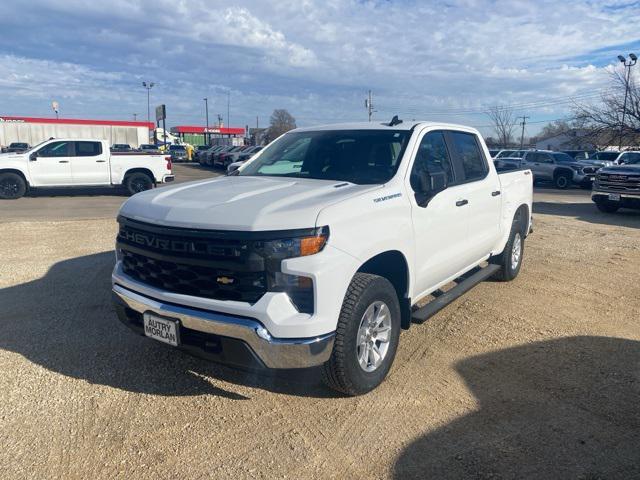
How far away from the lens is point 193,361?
4102 mm

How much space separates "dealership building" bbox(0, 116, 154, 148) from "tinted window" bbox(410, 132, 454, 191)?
4261 cm

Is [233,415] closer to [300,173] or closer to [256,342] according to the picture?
[256,342]

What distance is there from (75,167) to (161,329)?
47.8ft

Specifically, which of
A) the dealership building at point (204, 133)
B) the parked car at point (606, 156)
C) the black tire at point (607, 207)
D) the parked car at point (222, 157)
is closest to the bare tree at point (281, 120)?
the dealership building at point (204, 133)

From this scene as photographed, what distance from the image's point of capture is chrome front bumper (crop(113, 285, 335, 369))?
9.71 feet

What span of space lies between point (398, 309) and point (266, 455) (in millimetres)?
1386

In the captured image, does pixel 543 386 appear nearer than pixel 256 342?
No

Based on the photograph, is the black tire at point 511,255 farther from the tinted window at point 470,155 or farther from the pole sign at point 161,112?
the pole sign at point 161,112

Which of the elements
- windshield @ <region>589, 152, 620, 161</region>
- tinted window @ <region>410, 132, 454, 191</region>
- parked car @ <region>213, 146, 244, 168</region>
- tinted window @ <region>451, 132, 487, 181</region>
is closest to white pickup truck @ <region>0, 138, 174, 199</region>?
tinted window @ <region>451, 132, 487, 181</region>

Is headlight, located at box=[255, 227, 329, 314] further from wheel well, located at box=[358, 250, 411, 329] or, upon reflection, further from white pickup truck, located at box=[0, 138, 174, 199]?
white pickup truck, located at box=[0, 138, 174, 199]

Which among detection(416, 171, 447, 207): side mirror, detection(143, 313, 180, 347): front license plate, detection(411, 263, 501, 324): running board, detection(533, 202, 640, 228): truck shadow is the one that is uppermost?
detection(416, 171, 447, 207): side mirror

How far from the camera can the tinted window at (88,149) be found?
16.1m

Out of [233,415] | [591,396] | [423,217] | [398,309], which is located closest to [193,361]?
[233,415]

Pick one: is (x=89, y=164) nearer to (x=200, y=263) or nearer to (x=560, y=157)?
(x=200, y=263)
